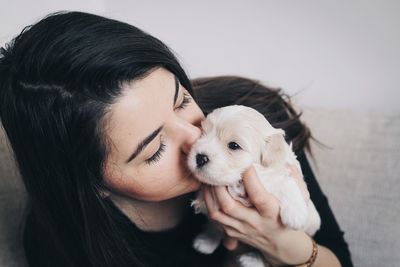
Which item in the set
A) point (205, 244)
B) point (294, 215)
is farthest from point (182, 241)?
point (294, 215)

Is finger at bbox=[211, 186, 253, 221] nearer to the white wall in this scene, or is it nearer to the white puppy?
the white puppy

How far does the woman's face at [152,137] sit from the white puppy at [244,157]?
60 millimetres

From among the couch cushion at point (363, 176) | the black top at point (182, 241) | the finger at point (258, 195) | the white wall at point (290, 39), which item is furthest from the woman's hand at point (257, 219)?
the white wall at point (290, 39)

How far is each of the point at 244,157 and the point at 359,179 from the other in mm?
800

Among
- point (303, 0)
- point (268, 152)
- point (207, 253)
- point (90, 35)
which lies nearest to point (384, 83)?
point (303, 0)

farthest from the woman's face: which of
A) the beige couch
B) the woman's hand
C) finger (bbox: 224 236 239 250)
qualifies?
the beige couch

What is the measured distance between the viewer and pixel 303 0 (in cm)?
186

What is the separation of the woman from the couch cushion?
0.32 metres

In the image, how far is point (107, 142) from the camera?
1.05 m

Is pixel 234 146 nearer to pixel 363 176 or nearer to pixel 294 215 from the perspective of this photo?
pixel 294 215

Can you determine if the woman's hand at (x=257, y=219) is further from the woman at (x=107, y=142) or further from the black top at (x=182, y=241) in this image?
the black top at (x=182, y=241)

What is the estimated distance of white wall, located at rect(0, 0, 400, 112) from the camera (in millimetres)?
1818

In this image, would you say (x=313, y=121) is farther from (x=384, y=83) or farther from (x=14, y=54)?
(x=14, y=54)

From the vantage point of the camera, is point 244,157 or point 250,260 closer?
point 244,157
